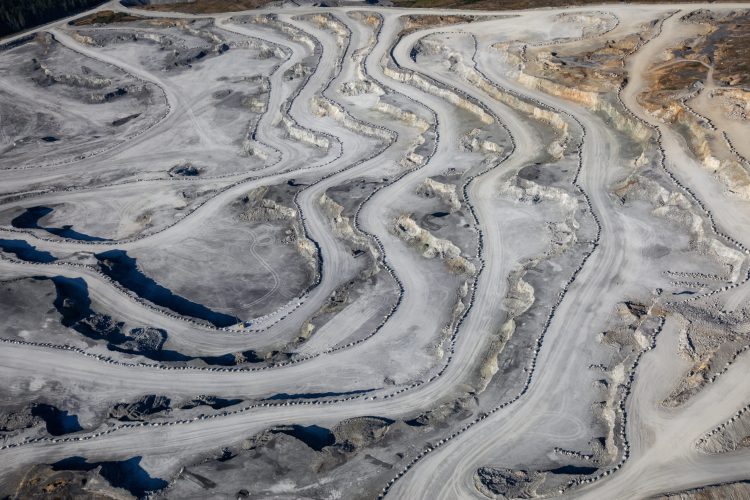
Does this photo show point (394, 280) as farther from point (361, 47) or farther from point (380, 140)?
point (361, 47)

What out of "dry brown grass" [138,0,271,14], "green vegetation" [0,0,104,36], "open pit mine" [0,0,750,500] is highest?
"dry brown grass" [138,0,271,14]

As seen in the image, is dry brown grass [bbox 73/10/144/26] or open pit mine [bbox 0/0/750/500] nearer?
open pit mine [bbox 0/0/750/500]

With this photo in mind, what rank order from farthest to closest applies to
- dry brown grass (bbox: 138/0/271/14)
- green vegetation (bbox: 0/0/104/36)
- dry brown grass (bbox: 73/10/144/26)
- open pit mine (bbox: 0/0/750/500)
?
dry brown grass (bbox: 73/10/144/26) → dry brown grass (bbox: 138/0/271/14) → green vegetation (bbox: 0/0/104/36) → open pit mine (bbox: 0/0/750/500)

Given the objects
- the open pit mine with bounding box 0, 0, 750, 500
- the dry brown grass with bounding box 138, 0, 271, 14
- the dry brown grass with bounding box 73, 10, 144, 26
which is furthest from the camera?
the dry brown grass with bounding box 73, 10, 144, 26

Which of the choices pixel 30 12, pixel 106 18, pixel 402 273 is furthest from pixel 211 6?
pixel 402 273

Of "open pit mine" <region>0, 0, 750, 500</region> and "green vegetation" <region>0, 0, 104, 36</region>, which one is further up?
"green vegetation" <region>0, 0, 104, 36</region>

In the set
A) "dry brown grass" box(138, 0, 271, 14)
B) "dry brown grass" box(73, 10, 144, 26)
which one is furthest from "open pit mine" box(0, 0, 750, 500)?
"dry brown grass" box(73, 10, 144, 26)

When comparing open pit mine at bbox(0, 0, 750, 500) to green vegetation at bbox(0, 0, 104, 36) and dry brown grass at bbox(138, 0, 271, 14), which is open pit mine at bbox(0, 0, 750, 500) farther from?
green vegetation at bbox(0, 0, 104, 36)

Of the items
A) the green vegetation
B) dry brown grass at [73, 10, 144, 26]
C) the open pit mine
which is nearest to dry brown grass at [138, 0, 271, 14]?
dry brown grass at [73, 10, 144, 26]

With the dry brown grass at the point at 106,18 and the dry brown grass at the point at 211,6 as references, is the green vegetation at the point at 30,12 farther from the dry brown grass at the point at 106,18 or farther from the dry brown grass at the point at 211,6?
the dry brown grass at the point at 211,6

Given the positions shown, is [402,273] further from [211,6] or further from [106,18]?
[106,18]

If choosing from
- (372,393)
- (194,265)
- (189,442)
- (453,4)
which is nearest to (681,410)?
(372,393)
